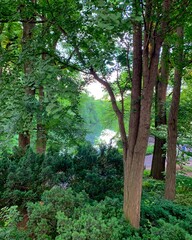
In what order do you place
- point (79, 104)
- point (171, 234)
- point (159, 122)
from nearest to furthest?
point (171, 234) < point (79, 104) < point (159, 122)

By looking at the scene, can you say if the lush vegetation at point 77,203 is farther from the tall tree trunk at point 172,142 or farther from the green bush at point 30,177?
the tall tree trunk at point 172,142

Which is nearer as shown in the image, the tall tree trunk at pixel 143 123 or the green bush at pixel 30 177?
the tall tree trunk at pixel 143 123

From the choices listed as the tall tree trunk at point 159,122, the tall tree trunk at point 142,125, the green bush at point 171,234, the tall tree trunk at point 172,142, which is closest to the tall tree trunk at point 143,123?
the tall tree trunk at point 142,125


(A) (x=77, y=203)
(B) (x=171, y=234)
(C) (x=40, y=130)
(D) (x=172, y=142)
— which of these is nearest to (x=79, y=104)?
(A) (x=77, y=203)

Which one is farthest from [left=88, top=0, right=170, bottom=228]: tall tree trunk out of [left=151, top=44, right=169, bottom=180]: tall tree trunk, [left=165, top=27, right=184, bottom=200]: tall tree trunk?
[left=151, top=44, right=169, bottom=180]: tall tree trunk

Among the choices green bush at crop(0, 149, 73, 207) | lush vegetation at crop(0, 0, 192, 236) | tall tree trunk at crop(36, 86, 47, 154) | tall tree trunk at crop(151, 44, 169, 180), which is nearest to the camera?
lush vegetation at crop(0, 0, 192, 236)

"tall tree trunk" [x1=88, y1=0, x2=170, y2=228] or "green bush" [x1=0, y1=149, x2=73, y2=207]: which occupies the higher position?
"tall tree trunk" [x1=88, y1=0, x2=170, y2=228]

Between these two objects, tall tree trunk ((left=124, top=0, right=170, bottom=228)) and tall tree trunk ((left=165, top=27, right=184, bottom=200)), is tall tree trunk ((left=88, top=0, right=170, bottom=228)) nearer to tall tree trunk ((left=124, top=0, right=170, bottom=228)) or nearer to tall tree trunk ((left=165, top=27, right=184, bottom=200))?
tall tree trunk ((left=124, top=0, right=170, bottom=228))

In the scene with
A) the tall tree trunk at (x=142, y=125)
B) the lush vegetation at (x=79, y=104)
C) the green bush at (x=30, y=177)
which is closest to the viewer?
the lush vegetation at (x=79, y=104)

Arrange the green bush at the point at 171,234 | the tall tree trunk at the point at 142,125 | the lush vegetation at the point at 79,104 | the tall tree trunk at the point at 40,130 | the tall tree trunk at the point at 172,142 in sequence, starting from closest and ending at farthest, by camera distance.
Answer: the green bush at the point at 171,234
the lush vegetation at the point at 79,104
the tall tree trunk at the point at 142,125
the tall tree trunk at the point at 40,130
the tall tree trunk at the point at 172,142

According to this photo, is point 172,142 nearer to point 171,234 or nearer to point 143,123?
point 143,123

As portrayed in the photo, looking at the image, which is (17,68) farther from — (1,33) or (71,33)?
(1,33)

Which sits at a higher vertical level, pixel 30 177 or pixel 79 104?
pixel 79 104

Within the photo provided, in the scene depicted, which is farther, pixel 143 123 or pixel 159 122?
pixel 159 122
